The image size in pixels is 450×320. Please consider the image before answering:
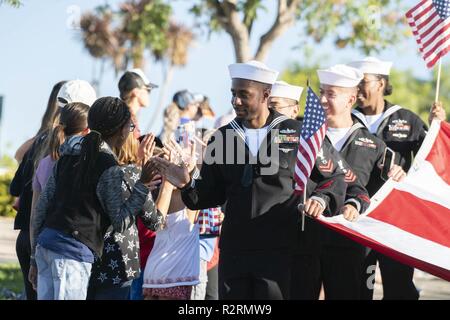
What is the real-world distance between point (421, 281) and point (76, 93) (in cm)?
850

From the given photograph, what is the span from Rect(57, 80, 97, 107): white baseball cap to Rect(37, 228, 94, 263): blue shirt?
65.6 inches

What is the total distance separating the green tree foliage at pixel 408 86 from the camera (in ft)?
302

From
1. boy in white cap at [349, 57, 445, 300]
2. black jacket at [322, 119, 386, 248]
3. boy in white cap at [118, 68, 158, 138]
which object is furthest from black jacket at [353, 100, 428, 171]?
boy in white cap at [118, 68, 158, 138]

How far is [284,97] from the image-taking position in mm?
9961

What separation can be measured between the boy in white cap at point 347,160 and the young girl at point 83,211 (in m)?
1.85

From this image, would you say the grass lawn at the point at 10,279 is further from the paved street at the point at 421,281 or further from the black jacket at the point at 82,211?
the black jacket at the point at 82,211

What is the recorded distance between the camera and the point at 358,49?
73.8 ft

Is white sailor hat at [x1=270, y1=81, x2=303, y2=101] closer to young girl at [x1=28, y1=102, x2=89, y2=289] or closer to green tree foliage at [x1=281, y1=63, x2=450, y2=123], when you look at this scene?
young girl at [x1=28, y1=102, x2=89, y2=289]

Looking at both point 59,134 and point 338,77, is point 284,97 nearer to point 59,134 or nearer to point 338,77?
point 338,77

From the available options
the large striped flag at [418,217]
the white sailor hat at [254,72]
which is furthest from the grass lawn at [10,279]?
the white sailor hat at [254,72]

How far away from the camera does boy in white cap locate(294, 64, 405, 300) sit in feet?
27.6

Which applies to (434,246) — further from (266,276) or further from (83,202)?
(83,202)

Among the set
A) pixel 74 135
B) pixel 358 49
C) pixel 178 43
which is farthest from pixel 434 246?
pixel 178 43

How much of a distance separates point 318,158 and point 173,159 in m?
0.99
